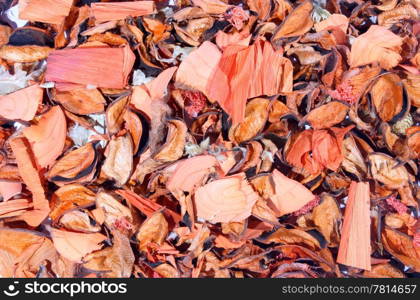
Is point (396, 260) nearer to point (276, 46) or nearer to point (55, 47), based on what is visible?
point (276, 46)

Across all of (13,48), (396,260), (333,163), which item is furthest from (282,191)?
(13,48)

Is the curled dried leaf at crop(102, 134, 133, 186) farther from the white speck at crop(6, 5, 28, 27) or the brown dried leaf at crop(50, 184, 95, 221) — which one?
the white speck at crop(6, 5, 28, 27)

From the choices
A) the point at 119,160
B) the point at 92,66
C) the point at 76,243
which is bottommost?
the point at 76,243

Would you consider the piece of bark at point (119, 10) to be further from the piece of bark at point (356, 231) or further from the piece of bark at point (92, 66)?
the piece of bark at point (356, 231)

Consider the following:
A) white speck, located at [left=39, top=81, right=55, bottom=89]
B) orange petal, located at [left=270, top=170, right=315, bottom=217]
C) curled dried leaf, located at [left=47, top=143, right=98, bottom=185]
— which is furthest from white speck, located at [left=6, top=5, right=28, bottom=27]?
orange petal, located at [left=270, top=170, right=315, bottom=217]

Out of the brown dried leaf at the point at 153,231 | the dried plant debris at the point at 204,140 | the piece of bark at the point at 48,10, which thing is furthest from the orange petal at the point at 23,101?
the brown dried leaf at the point at 153,231

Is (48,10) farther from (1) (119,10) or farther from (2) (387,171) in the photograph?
(2) (387,171)

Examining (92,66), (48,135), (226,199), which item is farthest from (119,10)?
(226,199)

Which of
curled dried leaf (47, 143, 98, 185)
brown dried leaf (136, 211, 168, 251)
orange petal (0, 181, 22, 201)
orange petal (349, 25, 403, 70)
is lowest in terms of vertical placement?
brown dried leaf (136, 211, 168, 251)
